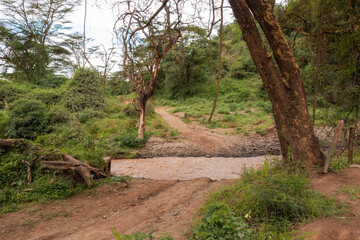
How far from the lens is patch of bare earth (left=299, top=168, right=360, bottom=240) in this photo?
241cm

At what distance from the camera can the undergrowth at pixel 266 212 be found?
8.19ft

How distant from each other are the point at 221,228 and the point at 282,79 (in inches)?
126

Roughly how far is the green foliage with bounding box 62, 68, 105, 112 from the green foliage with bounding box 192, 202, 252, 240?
42.8 ft

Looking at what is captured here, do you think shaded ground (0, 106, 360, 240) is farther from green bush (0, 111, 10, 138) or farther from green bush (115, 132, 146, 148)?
green bush (0, 111, 10, 138)

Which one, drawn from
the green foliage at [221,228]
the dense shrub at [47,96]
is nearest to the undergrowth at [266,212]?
the green foliage at [221,228]

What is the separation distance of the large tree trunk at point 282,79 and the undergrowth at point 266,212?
1.27 meters

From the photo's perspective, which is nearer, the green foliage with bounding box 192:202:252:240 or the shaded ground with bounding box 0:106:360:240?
the green foliage with bounding box 192:202:252:240

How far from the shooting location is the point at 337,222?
2.66 metres

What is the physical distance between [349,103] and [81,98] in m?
13.9

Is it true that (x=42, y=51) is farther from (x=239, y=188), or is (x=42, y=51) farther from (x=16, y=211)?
(x=239, y=188)

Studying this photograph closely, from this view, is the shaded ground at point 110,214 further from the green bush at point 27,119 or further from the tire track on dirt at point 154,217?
the green bush at point 27,119

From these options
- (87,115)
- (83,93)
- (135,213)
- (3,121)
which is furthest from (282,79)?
(83,93)

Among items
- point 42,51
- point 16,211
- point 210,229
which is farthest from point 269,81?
point 42,51

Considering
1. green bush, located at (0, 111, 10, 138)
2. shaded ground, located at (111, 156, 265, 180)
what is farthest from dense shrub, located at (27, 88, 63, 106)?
shaded ground, located at (111, 156, 265, 180)
